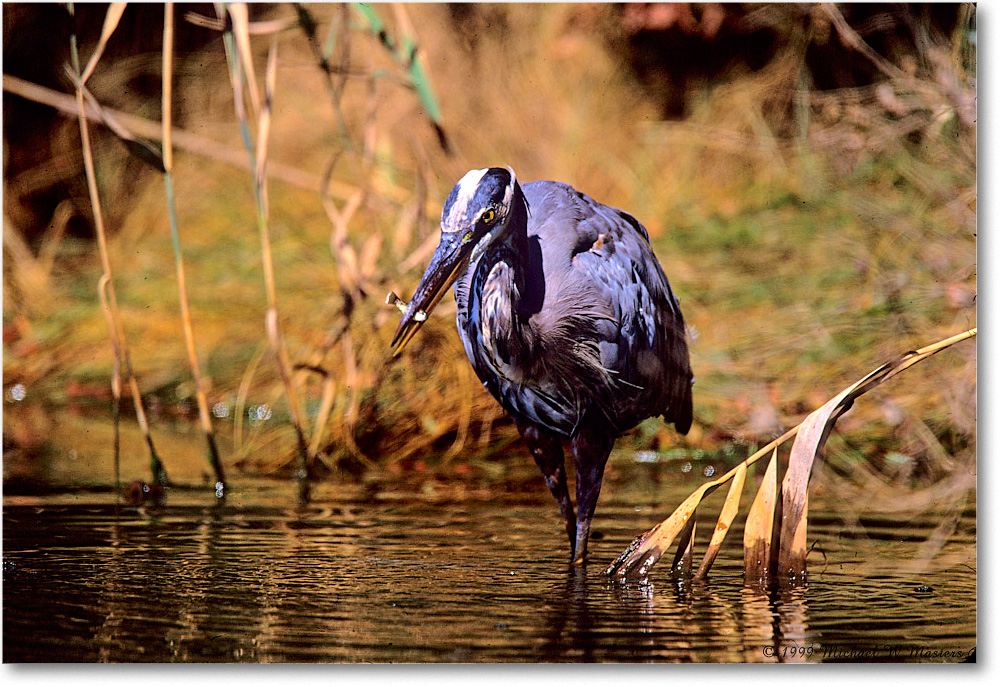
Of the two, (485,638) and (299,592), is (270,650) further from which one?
(485,638)

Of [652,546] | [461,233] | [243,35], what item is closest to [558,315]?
[461,233]

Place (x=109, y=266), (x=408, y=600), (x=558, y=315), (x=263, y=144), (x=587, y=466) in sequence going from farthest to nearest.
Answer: (x=263, y=144) < (x=109, y=266) < (x=587, y=466) < (x=558, y=315) < (x=408, y=600)

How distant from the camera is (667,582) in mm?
2791

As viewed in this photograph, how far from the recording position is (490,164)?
11.7 feet

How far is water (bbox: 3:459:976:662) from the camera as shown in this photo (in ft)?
8.10

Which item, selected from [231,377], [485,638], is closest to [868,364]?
[485,638]

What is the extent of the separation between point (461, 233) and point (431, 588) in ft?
2.73

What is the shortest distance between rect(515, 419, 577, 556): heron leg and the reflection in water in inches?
3.5

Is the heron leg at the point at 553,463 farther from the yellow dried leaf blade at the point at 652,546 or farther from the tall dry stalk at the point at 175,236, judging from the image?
the tall dry stalk at the point at 175,236

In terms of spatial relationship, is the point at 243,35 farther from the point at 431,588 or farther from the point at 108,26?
the point at 431,588

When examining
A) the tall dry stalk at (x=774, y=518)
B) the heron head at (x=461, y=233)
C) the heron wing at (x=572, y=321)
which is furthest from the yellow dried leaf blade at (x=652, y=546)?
→ the heron head at (x=461, y=233)

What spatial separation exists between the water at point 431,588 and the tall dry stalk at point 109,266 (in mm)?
202

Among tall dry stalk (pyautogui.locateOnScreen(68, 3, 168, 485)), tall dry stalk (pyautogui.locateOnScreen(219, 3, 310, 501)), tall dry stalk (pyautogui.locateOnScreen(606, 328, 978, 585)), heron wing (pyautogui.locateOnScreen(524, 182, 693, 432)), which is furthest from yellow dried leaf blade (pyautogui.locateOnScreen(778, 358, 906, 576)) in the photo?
tall dry stalk (pyautogui.locateOnScreen(68, 3, 168, 485))

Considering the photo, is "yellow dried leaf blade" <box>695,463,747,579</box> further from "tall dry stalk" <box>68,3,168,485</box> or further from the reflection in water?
"tall dry stalk" <box>68,3,168,485</box>
